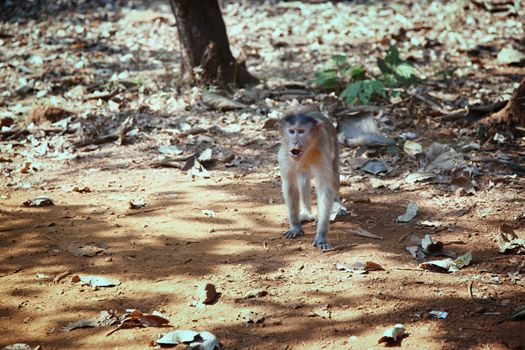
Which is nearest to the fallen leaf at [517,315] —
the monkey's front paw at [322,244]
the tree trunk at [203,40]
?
the monkey's front paw at [322,244]

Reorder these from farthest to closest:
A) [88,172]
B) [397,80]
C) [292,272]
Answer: [397,80] < [88,172] < [292,272]

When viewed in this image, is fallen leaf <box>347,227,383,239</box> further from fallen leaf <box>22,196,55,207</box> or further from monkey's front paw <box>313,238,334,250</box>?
fallen leaf <box>22,196,55,207</box>

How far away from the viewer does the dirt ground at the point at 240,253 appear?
4.02 meters

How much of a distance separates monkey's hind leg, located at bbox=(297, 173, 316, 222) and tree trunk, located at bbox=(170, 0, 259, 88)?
3.87 metres

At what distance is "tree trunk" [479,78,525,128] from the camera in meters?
7.24

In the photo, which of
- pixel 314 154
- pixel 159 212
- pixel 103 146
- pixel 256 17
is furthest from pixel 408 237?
pixel 256 17

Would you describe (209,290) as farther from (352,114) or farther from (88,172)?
(352,114)

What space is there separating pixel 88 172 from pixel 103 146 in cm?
86

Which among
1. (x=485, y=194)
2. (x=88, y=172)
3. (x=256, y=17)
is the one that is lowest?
(x=485, y=194)

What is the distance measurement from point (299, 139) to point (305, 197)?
2.87 ft

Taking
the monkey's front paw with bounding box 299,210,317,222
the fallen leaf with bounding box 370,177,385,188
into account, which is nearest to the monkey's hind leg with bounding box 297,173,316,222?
the monkey's front paw with bounding box 299,210,317,222

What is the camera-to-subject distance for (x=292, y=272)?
486 cm

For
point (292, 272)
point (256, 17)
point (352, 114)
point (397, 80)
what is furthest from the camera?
point (256, 17)

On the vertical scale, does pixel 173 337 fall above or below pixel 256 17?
below
